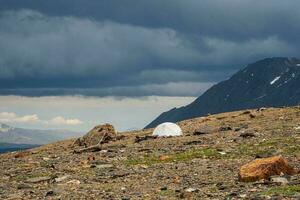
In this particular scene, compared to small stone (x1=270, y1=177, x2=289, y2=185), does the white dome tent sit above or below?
above

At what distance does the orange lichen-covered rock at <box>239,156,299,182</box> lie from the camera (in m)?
27.1

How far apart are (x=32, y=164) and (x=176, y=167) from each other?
1447cm

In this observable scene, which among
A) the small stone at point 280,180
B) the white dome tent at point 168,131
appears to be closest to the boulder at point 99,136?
the white dome tent at point 168,131

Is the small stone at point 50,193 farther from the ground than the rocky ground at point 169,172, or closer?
closer

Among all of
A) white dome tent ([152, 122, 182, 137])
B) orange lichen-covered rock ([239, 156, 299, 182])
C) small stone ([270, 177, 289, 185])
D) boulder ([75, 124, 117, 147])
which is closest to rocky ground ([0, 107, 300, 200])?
small stone ([270, 177, 289, 185])

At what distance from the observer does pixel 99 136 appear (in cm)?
6575

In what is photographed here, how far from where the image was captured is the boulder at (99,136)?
6512 centimetres

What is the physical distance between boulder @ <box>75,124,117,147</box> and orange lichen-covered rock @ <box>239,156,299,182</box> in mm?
38352

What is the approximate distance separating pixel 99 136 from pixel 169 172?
32482 mm

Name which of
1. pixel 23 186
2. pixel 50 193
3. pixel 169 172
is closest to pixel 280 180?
pixel 169 172

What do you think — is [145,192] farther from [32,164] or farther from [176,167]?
[32,164]

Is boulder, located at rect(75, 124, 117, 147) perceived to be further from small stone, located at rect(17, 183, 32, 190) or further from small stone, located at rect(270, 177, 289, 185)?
small stone, located at rect(270, 177, 289, 185)

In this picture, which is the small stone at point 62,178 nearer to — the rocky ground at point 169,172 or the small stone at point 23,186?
the rocky ground at point 169,172

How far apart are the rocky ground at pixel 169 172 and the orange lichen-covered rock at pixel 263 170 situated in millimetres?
612
